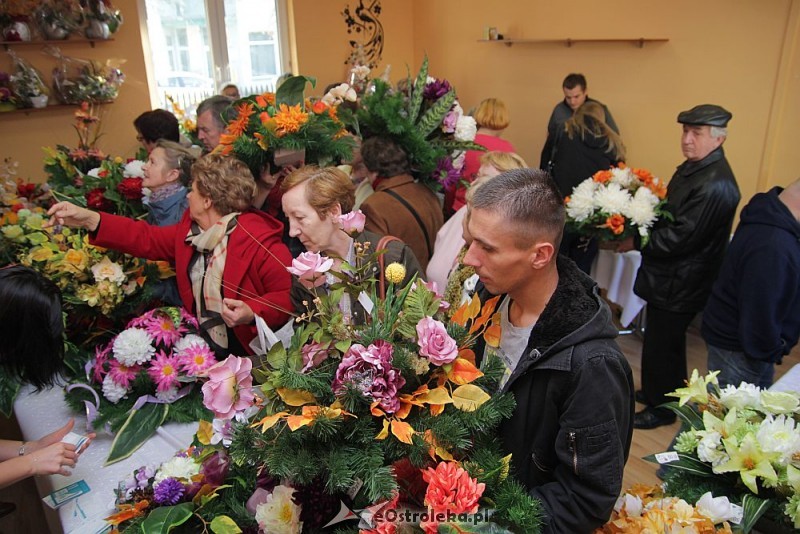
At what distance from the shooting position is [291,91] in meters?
2.32

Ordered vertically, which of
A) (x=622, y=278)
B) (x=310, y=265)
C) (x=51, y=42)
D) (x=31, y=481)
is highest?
(x=51, y=42)

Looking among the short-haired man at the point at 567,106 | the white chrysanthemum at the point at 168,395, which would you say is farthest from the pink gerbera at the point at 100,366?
the short-haired man at the point at 567,106

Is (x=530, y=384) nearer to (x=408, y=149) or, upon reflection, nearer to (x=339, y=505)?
(x=339, y=505)

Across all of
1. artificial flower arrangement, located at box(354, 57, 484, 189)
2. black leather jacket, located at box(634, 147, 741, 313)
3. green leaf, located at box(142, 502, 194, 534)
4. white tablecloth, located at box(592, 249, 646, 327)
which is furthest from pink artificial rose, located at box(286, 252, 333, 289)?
white tablecloth, located at box(592, 249, 646, 327)

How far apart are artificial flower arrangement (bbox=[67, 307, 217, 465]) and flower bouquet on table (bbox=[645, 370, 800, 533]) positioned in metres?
1.34

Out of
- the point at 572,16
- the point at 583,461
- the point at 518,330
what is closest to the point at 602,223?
the point at 518,330

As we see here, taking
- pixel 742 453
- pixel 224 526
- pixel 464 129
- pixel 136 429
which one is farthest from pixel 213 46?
pixel 742 453

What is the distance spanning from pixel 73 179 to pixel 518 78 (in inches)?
174

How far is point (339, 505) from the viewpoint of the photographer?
1123mm

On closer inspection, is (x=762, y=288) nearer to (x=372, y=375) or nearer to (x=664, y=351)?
(x=664, y=351)

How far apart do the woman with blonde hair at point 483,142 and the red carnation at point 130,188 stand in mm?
1407

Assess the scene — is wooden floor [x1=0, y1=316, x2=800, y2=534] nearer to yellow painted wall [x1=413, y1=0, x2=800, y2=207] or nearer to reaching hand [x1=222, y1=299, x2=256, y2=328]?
reaching hand [x1=222, y1=299, x2=256, y2=328]

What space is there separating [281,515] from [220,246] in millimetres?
1137

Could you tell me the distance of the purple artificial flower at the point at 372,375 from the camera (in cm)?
100
